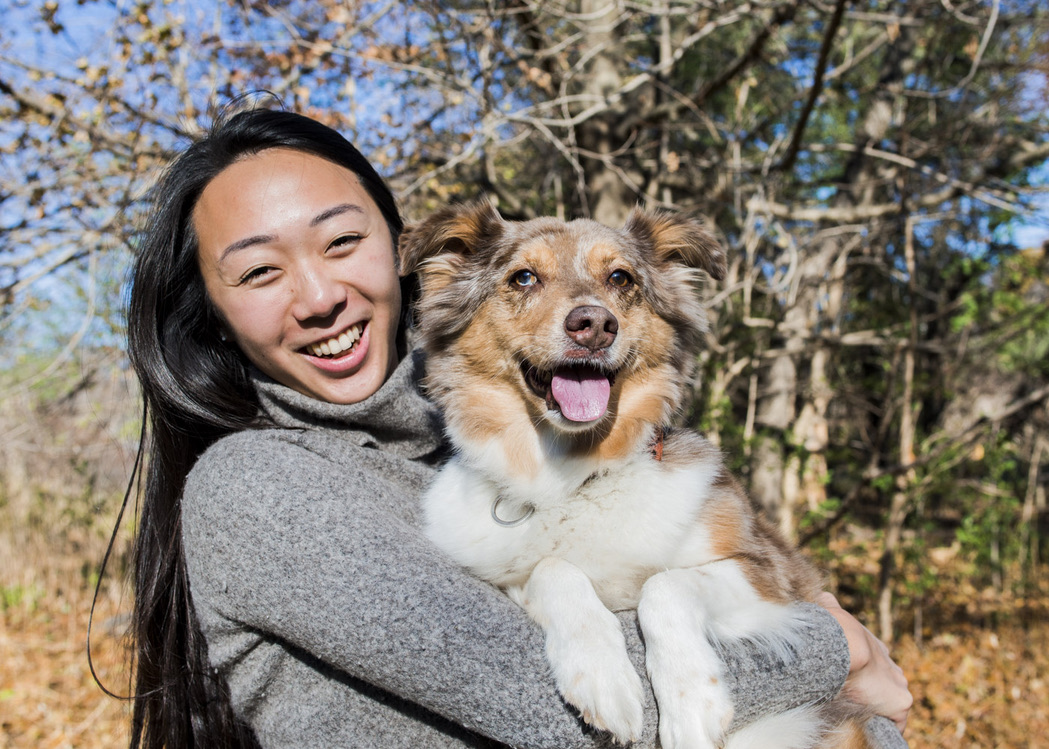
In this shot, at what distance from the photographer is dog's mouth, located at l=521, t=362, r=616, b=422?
235 cm

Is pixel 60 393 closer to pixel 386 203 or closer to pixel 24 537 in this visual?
pixel 24 537

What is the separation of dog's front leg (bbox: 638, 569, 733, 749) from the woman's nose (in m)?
1.30

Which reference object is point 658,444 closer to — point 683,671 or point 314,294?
point 683,671

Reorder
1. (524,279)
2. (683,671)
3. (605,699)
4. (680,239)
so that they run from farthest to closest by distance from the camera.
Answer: (680,239), (524,279), (683,671), (605,699)

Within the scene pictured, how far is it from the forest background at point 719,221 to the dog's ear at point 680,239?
68.9 inches

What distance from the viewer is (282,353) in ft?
7.56

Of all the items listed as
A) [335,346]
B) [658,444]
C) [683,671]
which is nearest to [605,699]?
[683,671]

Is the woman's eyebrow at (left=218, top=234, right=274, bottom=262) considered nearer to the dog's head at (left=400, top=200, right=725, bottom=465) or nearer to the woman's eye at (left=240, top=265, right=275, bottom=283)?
the woman's eye at (left=240, top=265, right=275, bottom=283)

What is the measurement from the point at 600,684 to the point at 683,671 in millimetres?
237

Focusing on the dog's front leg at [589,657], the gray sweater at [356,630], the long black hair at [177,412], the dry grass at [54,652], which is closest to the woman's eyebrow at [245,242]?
the long black hair at [177,412]

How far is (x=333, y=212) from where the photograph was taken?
2273 millimetres

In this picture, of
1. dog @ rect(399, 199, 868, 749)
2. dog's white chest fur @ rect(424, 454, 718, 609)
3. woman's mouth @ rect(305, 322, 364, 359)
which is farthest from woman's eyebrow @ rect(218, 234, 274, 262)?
dog's white chest fur @ rect(424, 454, 718, 609)

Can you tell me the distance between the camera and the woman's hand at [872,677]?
2.19m

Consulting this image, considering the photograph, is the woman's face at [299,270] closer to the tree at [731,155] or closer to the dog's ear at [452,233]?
the dog's ear at [452,233]
